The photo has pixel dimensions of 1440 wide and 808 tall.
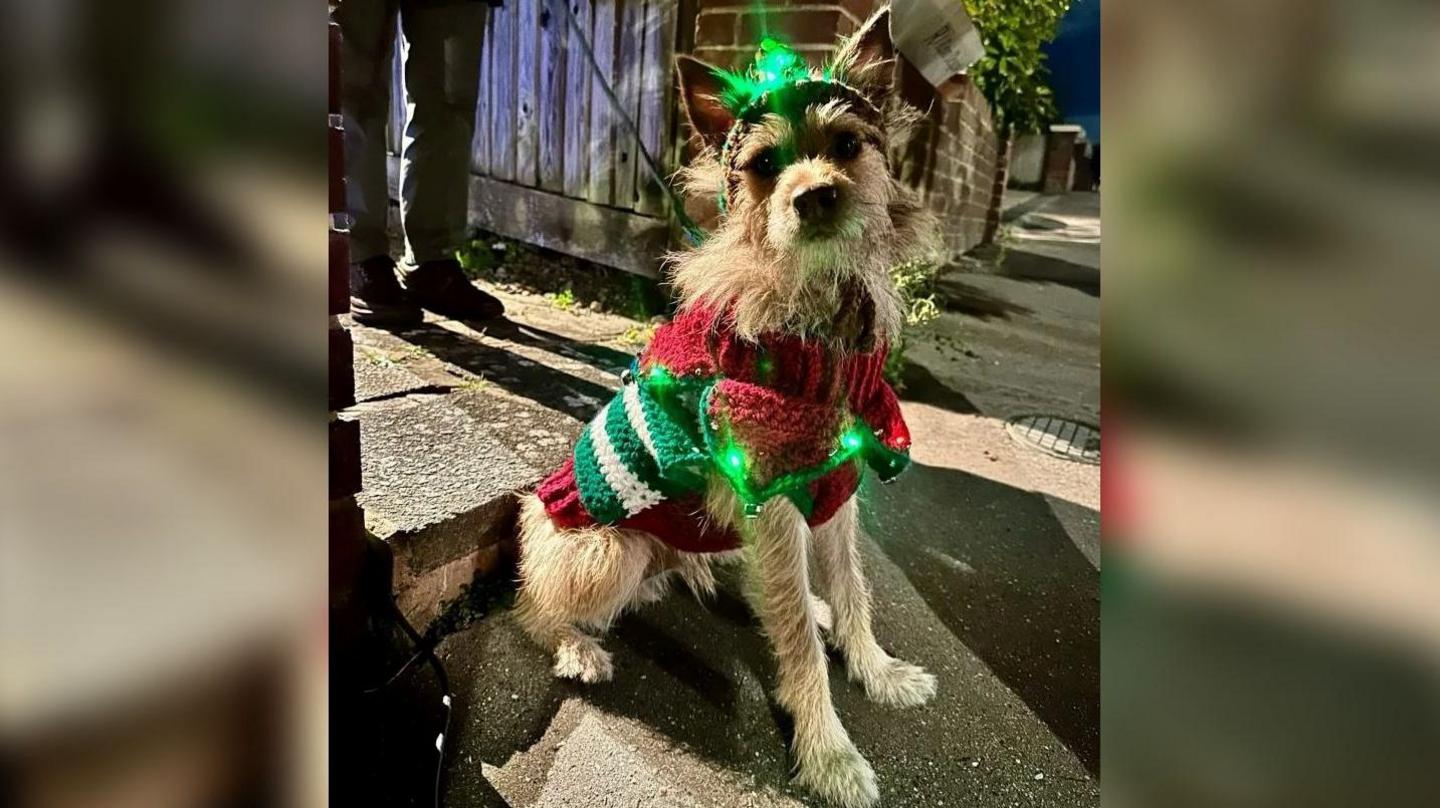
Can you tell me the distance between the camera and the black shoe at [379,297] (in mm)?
724

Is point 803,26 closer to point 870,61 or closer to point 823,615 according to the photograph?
point 870,61

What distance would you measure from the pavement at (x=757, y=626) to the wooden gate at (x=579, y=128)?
0.22 m

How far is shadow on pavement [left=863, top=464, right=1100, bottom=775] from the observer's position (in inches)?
28.4

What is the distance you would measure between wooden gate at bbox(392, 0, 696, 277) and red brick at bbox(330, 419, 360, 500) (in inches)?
18.6

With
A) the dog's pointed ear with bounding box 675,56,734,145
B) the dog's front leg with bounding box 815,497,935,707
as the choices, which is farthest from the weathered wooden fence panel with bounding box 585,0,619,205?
the dog's front leg with bounding box 815,497,935,707

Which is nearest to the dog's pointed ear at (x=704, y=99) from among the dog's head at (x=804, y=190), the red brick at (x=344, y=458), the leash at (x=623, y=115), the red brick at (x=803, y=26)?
the dog's head at (x=804, y=190)

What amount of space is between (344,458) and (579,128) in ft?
2.91

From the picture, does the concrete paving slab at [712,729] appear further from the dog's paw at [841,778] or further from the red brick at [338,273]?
the red brick at [338,273]

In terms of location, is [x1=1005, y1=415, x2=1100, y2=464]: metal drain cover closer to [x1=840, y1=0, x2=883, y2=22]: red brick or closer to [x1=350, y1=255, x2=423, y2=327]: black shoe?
[x1=840, y1=0, x2=883, y2=22]: red brick
